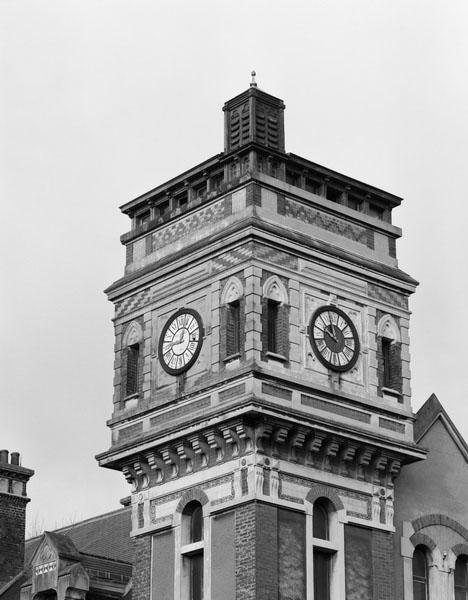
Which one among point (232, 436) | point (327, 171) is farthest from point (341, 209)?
point (232, 436)

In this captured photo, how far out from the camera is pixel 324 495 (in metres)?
40.7

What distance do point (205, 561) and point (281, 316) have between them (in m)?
6.33

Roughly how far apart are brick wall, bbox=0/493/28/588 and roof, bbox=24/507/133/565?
0.66 meters

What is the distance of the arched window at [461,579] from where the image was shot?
43812 millimetres

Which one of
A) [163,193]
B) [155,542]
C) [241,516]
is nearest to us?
[241,516]

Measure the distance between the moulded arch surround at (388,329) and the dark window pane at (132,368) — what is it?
21.3ft

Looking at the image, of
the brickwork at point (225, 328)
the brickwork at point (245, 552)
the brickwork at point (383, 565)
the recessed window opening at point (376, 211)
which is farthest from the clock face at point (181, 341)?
the brickwork at point (383, 565)

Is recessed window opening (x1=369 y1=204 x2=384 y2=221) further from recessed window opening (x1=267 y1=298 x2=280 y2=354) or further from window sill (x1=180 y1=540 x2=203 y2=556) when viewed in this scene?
window sill (x1=180 y1=540 x2=203 y2=556)

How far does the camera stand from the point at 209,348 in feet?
137

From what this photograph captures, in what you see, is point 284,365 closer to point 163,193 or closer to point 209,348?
point 209,348

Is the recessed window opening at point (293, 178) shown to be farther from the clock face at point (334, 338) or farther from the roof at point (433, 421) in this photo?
the roof at point (433, 421)

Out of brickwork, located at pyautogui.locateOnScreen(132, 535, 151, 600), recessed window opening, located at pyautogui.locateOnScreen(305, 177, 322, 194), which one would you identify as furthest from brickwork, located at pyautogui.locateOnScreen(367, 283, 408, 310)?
brickwork, located at pyautogui.locateOnScreen(132, 535, 151, 600)

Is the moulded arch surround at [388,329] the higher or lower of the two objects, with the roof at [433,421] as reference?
higher

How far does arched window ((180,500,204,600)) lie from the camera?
40.4 metres
